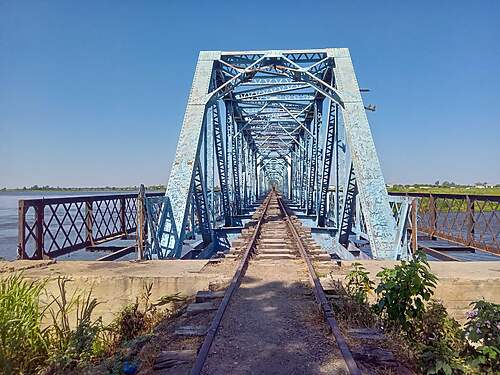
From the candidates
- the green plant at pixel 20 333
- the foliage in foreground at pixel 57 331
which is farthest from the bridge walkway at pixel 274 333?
the green plant at pixel 20 333

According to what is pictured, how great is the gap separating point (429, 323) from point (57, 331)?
4.39 meters

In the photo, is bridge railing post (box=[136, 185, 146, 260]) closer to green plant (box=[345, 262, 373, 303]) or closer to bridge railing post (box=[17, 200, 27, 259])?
bridge railing post (box=[17, 200, 27, 259])

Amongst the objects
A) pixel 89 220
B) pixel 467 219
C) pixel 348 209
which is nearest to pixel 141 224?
pixel 89 220

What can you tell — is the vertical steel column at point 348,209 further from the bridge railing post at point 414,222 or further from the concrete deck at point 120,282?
the concrete deck at point 120,282

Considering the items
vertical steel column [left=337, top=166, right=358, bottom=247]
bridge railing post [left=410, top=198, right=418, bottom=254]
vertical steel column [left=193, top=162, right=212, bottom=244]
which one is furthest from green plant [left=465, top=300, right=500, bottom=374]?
vertical steel column [left=193, top=162, right=212, bottom=244]

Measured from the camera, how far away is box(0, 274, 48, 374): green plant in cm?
400

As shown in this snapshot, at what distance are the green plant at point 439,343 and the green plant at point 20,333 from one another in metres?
3.84

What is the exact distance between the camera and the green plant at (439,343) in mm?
3320

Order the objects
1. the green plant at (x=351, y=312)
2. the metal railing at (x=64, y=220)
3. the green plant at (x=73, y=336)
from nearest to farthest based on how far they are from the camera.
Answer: the green plant at (x=73, y=336), the green plant at (x=351, y=312), the metal railing at (x=64, y=220)

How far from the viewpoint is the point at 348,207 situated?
1203 centimetres

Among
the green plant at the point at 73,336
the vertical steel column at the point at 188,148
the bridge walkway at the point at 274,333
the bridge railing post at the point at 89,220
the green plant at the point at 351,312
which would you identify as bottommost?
the green plant at the point at 73,336

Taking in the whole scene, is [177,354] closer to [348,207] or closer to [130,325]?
[130,325]

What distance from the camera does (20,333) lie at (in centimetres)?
429

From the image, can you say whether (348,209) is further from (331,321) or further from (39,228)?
(331,321)
